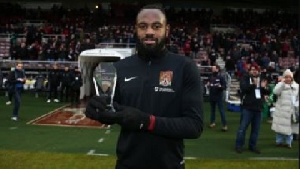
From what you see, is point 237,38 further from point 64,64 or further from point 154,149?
point 154,149

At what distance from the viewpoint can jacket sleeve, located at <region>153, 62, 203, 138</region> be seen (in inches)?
91.0

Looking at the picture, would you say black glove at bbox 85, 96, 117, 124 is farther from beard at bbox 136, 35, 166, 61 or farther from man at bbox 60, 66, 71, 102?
man at bbox 60, 66, 71, 102

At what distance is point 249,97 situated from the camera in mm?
9195

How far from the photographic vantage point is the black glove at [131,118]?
221 centimetres

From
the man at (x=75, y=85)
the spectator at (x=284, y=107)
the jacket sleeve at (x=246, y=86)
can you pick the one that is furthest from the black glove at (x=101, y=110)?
the man at (x=75, y=85)

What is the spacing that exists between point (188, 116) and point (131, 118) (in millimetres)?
331

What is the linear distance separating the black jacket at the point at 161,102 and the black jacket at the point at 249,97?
687 cm

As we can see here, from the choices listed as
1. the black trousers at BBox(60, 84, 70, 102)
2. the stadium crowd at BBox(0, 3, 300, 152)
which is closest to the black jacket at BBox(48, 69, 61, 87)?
the black trousers at BBox(60, 84, 70, 102)

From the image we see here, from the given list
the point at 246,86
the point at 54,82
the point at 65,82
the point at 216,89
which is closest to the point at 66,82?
the point at 65,82

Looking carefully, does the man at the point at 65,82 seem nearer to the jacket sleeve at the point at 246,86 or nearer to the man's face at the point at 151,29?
the jacket sleeve at the point at 246,86

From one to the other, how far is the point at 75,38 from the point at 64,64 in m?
5.53

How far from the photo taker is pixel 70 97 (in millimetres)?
19875

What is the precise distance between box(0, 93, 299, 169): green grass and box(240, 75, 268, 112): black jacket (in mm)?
988

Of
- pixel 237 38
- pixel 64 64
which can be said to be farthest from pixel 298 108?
pixel 237 38
